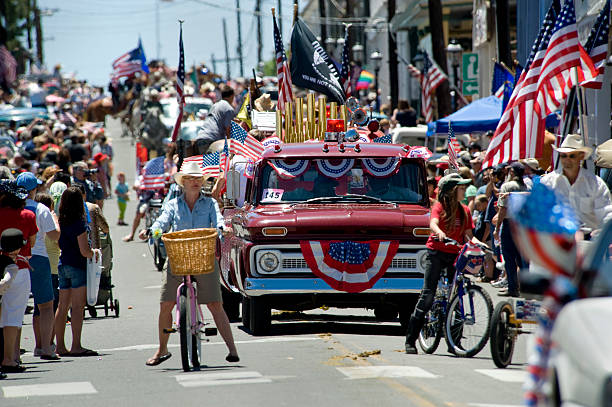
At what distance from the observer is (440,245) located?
12094 mm

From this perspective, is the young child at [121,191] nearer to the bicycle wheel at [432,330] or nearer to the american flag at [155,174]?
the american flag at [155,174]

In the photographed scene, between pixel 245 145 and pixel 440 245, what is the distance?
470 cm

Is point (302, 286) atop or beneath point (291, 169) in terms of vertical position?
beneath

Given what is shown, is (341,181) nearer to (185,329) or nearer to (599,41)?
(185,329)

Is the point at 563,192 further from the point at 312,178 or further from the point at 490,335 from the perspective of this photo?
the point at 312,178

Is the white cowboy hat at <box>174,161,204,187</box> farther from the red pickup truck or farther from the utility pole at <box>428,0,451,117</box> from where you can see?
the utility pole at <box>428,0,451,117</box>

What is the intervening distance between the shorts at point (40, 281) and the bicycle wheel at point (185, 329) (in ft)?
6.87

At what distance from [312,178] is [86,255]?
2724 millimetres

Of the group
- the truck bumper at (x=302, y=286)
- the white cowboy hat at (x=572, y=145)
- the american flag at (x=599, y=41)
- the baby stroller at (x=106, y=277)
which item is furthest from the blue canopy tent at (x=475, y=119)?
the white cowboy hat at (x=572, y=145)

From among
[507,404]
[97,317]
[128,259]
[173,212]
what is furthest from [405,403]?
[128,259]

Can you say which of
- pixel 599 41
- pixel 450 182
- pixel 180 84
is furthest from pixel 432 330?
pixel 180 84

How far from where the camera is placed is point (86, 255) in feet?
43.3

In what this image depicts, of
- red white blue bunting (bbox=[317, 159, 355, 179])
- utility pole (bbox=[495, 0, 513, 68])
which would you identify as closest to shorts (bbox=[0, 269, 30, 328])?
red white blue bunting (bbox=[317, 159, 355, 179])

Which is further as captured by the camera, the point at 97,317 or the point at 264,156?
the point at 97,317
